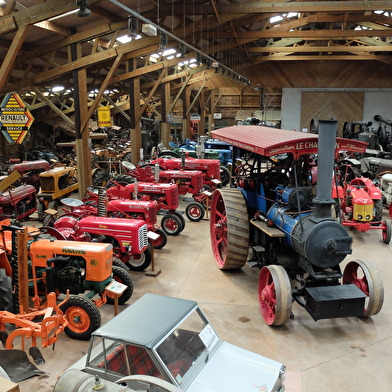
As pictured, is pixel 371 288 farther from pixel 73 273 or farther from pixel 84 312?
pixel 73 273

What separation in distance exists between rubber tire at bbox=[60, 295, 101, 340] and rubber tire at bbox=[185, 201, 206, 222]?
16.7 feet

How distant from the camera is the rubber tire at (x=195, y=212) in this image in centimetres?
918

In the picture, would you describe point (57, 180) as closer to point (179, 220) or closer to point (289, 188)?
point (179, 220)

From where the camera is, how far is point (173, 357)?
2902mm

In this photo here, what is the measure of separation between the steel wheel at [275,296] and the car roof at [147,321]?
1.38m

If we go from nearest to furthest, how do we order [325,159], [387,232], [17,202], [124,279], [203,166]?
1. [325,159]
2. [124,279]
3. [387,232]
4. [17,202]
5. [203,166]

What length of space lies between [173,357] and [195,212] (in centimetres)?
642

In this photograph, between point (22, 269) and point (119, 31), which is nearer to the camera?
point (22, 269)

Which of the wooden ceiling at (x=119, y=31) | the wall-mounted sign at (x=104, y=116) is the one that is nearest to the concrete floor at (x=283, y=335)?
the wooden ceiling at (x=119, y=31)

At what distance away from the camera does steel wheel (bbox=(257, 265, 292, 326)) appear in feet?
14.4

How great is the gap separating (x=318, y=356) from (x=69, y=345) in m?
2.54

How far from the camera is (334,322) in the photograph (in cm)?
477

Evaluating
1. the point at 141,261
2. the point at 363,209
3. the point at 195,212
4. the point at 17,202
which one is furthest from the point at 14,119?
the point at 363,209

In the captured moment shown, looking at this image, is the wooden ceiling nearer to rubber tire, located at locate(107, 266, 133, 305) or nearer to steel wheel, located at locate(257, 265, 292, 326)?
rubber tire, located at locate(107, 266, 133, 305)
